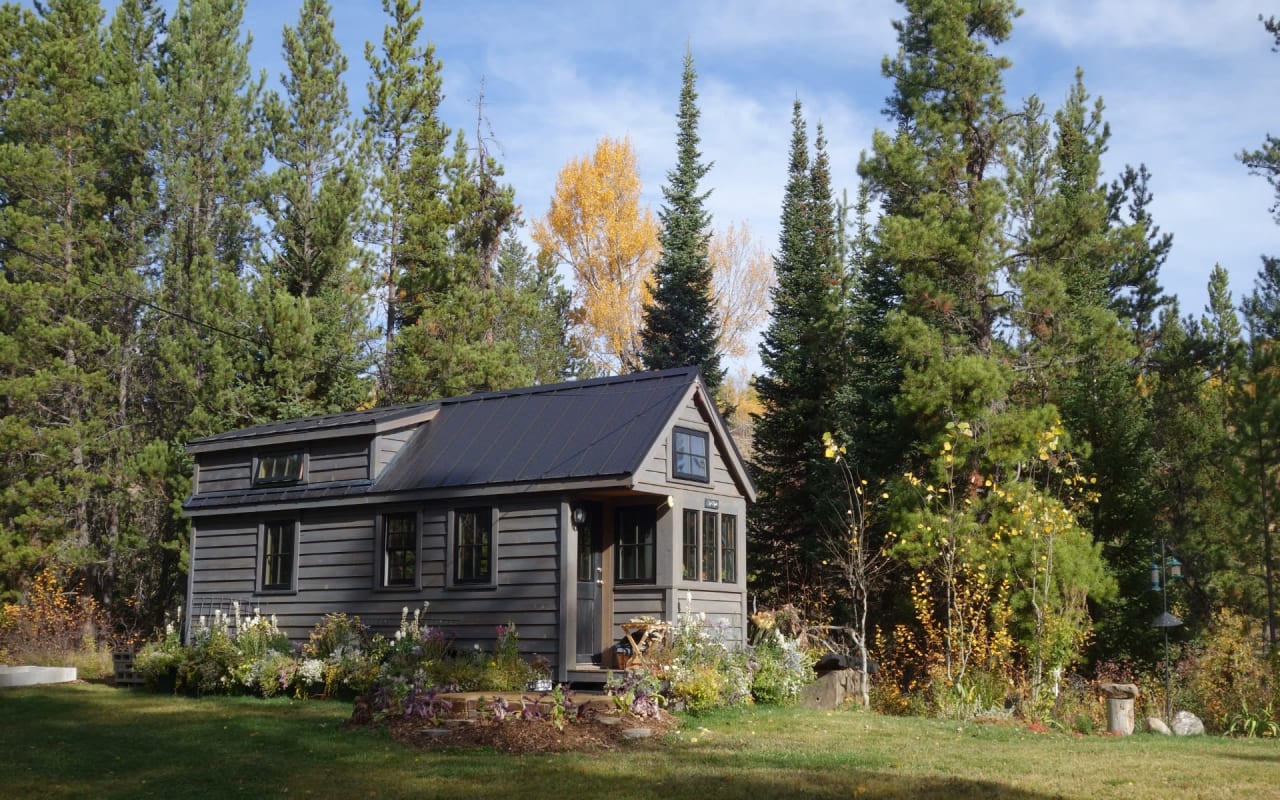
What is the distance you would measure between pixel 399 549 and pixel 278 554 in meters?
2.71

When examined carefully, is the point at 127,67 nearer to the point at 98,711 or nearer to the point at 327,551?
the point at 327,551

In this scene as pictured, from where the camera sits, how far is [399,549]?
1727cm

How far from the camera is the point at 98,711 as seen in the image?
14656 mm

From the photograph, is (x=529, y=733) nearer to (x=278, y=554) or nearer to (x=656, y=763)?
(x=656, y=763)

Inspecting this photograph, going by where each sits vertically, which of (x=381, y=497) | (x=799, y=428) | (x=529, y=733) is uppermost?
(x=799, y=428)

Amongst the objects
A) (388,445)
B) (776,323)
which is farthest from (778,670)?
(776,323)

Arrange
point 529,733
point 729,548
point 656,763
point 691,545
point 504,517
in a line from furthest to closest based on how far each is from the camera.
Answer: point 729,548
point 691,545
point 504,517
point 529,733
point 656,763

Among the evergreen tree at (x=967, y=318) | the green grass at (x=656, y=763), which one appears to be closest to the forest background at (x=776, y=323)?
the evergreen tree at (x=967, y=318)

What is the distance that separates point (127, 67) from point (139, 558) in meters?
12.2

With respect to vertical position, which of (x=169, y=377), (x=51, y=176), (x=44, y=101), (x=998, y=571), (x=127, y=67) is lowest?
(x=998, y=571)

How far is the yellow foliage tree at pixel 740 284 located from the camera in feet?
128

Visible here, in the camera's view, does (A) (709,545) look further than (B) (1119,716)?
Yes

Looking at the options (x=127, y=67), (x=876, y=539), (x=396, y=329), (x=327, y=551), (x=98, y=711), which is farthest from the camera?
(x=396, y=329)

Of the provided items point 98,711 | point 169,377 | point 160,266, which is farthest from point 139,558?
point 98,711
